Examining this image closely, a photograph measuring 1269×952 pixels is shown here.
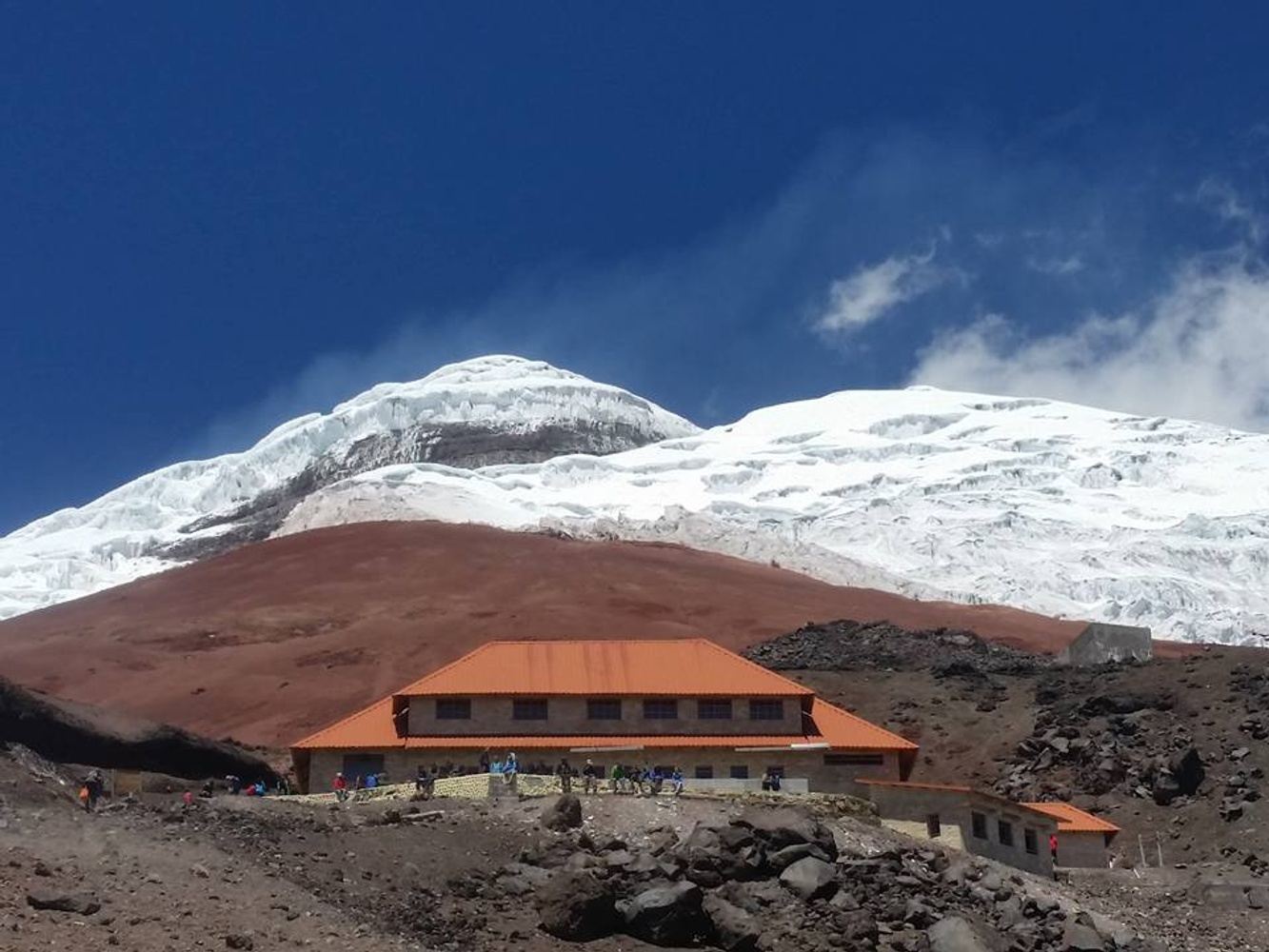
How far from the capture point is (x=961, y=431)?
6481 inches

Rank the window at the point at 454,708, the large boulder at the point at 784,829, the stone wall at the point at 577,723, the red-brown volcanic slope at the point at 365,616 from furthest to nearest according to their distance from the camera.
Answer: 1. the red-brown volcanic slope at the point at 365,616
2. the window at the point at 454,708
3. the stone wall at the point at 577,723
4. the large boulder at the point at 784,829

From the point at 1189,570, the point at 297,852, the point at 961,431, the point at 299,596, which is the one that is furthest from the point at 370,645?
the point at 961,431

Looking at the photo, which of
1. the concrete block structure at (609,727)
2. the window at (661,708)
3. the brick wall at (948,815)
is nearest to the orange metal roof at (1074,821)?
the brick wall at (948,815)

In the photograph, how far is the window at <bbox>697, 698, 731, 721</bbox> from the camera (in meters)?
42.3

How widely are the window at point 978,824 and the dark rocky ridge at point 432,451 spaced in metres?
124

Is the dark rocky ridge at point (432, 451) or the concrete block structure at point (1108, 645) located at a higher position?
the dark rocky ridge at point (432, 451)

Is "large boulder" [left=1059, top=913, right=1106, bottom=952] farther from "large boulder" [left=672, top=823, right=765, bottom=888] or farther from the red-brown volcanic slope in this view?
the red-brown volcanic slope

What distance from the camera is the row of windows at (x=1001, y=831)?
38.3 meters

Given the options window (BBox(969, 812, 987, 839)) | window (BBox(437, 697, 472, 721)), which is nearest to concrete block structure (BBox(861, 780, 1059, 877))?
window (BBox(969, 812, 987, 839))

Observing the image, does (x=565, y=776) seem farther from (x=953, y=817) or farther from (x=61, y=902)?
(x=61, y=902)

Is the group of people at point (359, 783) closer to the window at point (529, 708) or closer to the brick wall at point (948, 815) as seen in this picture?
the window at point (529, 708)

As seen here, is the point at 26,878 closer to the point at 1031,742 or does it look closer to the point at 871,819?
the point at 871,819

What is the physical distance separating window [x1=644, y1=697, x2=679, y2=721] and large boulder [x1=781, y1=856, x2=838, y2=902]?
13.2 m

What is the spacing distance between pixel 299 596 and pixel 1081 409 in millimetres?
104855
